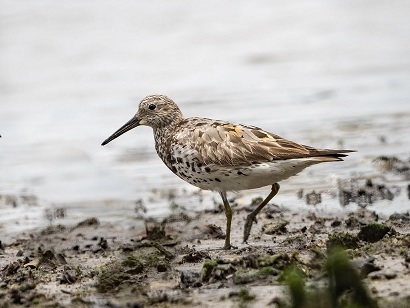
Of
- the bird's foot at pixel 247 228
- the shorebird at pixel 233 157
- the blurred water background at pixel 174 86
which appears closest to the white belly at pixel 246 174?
the shorebird at pixel 233 157

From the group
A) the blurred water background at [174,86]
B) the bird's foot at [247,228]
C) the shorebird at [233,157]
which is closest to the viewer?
the shorebird at [233,157]

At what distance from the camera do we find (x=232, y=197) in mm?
11375

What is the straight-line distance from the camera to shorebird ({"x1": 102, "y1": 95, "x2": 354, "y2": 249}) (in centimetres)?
880

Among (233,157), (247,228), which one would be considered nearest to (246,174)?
(233,157)

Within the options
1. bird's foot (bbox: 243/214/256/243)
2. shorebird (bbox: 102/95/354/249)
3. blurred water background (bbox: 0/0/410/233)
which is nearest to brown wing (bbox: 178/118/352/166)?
shorebird (bbox: 102/95/354/249)

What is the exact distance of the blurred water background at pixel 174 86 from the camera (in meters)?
12.4

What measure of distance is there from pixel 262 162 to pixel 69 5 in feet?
50.3

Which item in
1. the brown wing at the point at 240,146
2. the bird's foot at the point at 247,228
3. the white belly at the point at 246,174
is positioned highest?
the brown wing at the point at 240,146

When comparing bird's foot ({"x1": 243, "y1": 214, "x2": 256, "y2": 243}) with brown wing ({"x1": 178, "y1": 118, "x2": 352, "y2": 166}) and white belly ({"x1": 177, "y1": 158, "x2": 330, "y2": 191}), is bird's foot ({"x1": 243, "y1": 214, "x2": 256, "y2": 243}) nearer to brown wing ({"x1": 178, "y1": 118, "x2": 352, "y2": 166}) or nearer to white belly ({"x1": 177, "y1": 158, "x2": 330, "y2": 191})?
white belly ({"x1": 177, "y1": 158, "x2": 330, "y2": 191})

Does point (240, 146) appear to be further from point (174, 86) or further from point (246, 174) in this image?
point (174, 86)

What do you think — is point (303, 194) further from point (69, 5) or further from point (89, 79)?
point (69, 5)

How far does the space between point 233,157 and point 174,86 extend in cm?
953

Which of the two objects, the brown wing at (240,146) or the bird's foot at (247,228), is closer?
the brown wing at (240,146)

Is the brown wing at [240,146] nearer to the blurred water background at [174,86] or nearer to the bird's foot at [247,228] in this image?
the bird's foot at [247,228]
